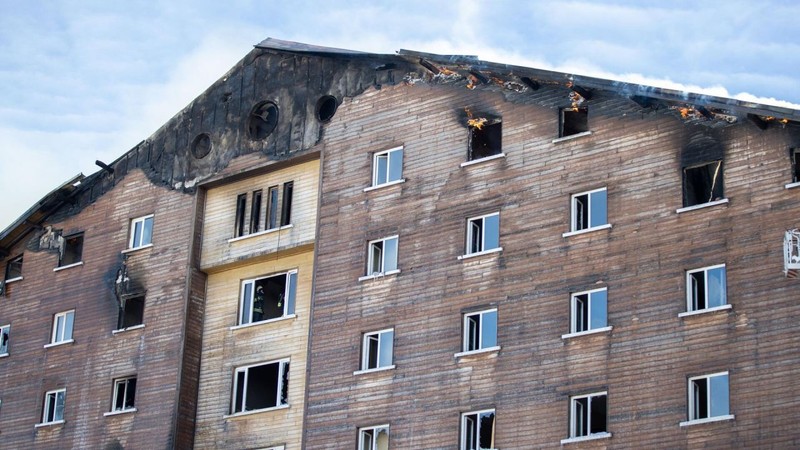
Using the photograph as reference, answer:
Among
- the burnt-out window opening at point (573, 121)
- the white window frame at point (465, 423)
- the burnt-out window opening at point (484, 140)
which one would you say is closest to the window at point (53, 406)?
the white window frame at point (465, 423)

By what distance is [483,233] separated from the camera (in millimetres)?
50406

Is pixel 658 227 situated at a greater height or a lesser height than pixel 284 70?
lesser

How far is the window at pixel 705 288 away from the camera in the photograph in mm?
44562

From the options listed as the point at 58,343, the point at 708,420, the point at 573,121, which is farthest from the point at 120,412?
the point at 708,420

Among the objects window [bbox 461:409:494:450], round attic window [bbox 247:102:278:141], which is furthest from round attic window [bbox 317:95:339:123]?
window [bbox 461:409:494:450]

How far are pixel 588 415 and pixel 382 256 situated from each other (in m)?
10.7

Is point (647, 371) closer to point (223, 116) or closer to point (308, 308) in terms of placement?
point (308, 308)

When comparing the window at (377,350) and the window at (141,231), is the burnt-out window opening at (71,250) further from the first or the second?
the window at (377,350)

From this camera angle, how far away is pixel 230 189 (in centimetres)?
5844

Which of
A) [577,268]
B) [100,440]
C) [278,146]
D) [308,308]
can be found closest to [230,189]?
[278,146]

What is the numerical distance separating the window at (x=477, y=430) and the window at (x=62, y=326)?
2015cm

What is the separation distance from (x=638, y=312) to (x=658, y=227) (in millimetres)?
2825

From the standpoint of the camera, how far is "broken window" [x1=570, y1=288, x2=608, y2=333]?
46656 millimetres

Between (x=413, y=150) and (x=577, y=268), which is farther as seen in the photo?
(x=413, y=150)
